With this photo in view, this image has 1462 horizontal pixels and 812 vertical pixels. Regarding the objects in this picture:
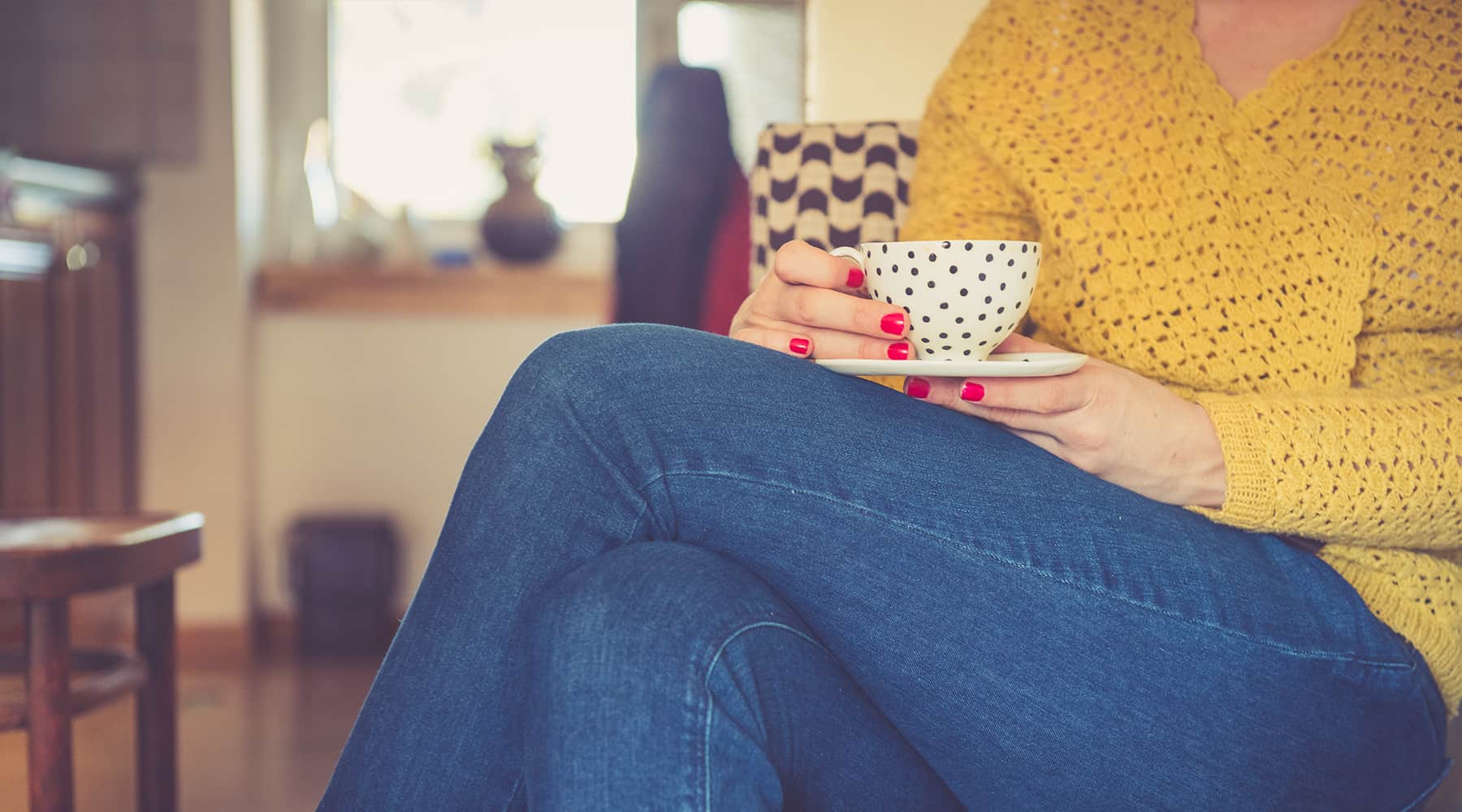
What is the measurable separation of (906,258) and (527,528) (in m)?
0.25

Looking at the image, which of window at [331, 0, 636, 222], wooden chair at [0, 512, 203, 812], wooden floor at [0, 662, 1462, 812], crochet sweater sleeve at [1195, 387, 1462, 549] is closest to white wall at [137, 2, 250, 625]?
wooden floor at [0, 662, 1462, 812]

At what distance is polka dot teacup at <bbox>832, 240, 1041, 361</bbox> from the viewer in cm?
61

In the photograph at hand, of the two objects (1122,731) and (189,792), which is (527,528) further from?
(189,792)

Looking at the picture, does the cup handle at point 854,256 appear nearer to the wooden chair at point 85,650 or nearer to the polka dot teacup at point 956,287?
the polka dot teacup at point 956,287

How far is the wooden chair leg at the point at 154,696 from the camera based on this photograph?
122 cm

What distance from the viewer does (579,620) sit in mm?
518

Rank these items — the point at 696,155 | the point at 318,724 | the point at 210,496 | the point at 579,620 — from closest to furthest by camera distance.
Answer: the point at 579,620, the point at 696,155, the point at 318,724, the point at 210,496

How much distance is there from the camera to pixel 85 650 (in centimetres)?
123

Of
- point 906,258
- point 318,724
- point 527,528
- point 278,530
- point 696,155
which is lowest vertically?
point 318,724

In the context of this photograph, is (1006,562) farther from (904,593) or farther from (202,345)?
(202,345)

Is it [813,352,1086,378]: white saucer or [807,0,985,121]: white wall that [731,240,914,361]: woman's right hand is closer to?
[813,352,1086,378]: white saucer

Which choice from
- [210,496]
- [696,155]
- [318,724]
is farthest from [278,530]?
[696,155]

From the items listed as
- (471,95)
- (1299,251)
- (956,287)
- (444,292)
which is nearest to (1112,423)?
(956,287)

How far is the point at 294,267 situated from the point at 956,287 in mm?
2116
